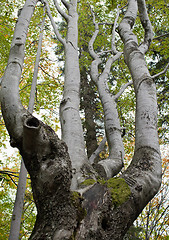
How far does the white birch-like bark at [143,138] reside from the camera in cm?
163

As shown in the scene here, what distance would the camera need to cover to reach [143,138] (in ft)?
6.41

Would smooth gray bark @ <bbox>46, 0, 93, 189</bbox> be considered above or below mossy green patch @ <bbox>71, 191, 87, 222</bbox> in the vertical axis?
above

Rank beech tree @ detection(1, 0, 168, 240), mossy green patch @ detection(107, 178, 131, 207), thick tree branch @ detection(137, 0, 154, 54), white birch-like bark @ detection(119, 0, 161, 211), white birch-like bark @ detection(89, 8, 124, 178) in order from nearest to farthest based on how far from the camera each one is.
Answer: beech tree @ detection(1, 0, 168, 240) < mossy green patch @ detection(107, 178, 131, 207) < white birch-like bark @ detection(119, 0, 161, 211) < white birch-like bark @ detection(89, 8, 124, 178) < thick tree branch @ detection(137, 0, 154, 54)

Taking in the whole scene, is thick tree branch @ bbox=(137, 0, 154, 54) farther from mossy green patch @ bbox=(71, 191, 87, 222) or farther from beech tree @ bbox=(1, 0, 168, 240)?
mossy green patch @ bbox=(71, 191, 87, 222)

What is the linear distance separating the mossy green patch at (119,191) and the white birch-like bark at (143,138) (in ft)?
0.17

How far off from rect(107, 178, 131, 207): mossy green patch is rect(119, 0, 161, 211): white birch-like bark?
0.05 metres

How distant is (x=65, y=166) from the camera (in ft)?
4.81

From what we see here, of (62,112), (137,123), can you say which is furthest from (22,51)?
(137,123)

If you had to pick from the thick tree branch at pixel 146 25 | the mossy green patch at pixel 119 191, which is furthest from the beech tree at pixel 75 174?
the thick tree branch at pixel 146 25

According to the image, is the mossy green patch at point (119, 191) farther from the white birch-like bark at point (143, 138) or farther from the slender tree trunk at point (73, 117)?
the slender tree trunk at point (73, 117)

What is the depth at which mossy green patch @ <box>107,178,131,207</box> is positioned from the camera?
1480mm

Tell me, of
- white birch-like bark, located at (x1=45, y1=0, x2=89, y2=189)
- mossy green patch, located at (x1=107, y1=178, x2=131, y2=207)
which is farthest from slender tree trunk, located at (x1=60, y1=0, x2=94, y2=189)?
mossy green patch, located at (x1=107, y1=178, x2=131, y2=207)

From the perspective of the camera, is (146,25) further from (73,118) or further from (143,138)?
(143,138)

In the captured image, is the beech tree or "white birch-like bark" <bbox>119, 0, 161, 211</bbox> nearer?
the beech tree
